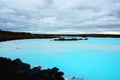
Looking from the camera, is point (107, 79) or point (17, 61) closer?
point (17, 61)

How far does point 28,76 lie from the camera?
11383 mm

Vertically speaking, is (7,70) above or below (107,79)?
above

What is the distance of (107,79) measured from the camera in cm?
1598

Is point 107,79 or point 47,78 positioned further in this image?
point 107,79

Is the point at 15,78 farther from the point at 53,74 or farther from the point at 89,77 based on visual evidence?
the point at 89,77

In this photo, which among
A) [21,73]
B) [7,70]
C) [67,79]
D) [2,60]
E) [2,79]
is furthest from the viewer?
[2,60]

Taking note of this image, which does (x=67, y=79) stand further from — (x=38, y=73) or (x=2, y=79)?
(x=2, y=79)

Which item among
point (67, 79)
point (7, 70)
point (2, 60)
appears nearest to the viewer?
point (7, 70)

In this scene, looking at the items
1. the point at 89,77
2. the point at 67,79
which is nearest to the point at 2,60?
the point at 67,79

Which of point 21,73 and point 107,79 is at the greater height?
point 21,73

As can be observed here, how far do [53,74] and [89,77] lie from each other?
142 inches

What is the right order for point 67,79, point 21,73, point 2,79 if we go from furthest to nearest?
point 67,79
point 21,73
point 2,79

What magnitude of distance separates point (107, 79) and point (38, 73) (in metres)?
5.88

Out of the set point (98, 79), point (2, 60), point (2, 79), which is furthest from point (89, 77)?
point (2, 79)
